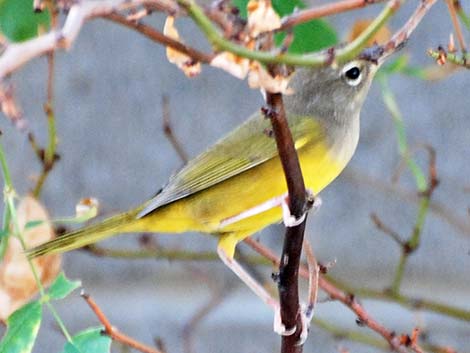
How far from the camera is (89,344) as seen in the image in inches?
25.9

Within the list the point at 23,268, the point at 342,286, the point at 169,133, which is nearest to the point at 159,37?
the point at 23,268

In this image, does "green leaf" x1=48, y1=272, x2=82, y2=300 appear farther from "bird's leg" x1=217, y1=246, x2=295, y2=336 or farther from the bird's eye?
the bird's eye

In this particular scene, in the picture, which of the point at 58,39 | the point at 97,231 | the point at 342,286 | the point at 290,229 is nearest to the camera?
the point at 58,39

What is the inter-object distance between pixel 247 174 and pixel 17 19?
1.14ft

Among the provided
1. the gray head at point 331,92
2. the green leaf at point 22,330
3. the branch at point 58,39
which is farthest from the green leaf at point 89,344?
the gray head at point 331,92

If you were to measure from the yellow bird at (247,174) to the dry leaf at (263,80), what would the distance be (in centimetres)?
52

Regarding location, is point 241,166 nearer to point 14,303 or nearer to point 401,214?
point 14,303

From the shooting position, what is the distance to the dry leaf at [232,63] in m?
0.39

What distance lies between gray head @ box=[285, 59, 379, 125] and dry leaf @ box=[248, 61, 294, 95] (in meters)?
0.63

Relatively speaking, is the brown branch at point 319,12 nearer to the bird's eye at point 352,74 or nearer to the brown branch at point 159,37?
the brown branch at point 159,37

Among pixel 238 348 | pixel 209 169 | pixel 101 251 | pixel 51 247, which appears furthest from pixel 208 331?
pixel 51 247

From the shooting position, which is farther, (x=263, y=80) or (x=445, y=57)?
(x=445, y=57)

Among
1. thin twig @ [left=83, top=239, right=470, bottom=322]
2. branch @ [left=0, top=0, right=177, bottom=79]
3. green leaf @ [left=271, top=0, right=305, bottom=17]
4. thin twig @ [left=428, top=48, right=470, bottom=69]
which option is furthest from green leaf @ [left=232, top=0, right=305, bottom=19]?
thin twig @ [left=83, top=239, right=470, bottom=322]

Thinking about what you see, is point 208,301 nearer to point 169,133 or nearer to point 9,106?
point 169,133
